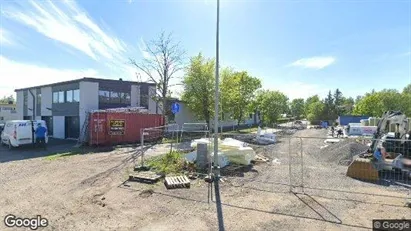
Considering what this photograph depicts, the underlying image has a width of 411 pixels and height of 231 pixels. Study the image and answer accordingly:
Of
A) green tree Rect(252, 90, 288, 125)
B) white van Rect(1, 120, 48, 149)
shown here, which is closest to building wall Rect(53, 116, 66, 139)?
white van Rect(1, 120, 48, 149)

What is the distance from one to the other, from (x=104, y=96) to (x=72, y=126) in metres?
4.12

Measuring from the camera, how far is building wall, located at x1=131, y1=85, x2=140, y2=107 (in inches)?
1186

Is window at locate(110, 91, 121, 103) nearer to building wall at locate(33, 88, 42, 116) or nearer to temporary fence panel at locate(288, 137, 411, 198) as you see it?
building wall at locate(33, 88, 42, 116)

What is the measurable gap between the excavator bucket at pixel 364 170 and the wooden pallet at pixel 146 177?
23.4 feet

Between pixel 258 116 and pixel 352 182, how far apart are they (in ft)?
176

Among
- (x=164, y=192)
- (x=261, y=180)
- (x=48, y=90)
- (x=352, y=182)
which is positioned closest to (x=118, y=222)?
(x=164, y=192)

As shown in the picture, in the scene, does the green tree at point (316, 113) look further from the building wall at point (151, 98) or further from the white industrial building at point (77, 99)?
the white industrial building at point (77, 99)

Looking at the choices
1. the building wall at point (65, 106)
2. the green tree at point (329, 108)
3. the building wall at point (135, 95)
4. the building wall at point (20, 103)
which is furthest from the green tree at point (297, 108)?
the building wall at point (65, 106)

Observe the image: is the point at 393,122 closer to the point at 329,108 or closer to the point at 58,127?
the point at 58,127

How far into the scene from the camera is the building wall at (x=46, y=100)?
30359 mm

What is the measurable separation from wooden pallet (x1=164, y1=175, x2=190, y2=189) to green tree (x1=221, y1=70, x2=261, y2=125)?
24.6 m

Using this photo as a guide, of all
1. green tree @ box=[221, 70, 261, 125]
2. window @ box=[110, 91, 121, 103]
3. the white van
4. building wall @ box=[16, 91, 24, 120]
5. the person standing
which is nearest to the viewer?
the white van

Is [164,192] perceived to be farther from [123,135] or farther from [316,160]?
[123,135]

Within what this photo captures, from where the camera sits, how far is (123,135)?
23.0 meters
